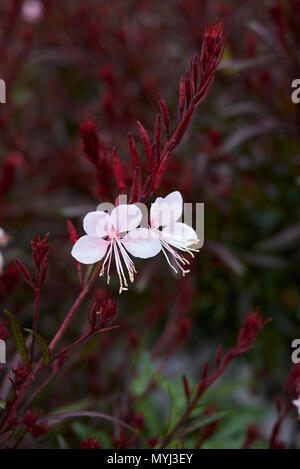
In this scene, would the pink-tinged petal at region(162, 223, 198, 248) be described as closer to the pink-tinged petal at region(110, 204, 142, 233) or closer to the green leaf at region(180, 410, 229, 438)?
the pink-tinged petal at region(110, 204, 142, 233)

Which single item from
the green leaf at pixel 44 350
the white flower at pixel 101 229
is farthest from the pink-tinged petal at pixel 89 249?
the green leaf at pixel 44 350

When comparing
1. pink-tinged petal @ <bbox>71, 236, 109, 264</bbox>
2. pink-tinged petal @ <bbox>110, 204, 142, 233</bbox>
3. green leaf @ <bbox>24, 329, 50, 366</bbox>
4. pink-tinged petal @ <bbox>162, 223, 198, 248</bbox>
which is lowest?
green leaf @ <bbox>24, 329, 50, 366</bbox>

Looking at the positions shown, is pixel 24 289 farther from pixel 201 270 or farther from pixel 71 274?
pixel 201 270

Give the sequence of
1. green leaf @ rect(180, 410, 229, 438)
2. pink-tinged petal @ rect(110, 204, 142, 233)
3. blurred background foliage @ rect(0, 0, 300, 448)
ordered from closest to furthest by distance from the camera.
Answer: pink-tinged petal @ rect(110, 204, 142, 233) < green leaf @ rect(180, 410, 229, 438) < blurred background foliage @ rect(0, 0, 300, 448)

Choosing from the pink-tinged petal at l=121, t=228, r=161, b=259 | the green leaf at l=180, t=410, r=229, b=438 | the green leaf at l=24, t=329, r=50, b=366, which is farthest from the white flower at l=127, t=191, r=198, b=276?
the green leaf at l=180, t=410, r=229, b=438

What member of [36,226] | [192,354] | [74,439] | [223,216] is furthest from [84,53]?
[74,439]

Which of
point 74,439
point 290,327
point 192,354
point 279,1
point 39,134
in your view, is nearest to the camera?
point 74,439

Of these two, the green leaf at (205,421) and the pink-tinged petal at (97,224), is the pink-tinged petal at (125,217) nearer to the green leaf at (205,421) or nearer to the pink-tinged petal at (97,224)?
Result: the pink-tinged petal at (97,224)

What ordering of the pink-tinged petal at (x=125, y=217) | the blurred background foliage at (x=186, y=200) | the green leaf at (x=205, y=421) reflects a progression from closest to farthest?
the pink-tinged petal at (x=125, y=217) → the green leaf at (x=205, y=421) → the blurred background foliage at (x=186, y=200)
